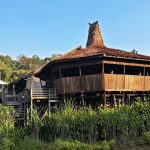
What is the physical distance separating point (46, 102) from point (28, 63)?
190ft

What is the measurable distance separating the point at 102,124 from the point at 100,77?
26.6ft

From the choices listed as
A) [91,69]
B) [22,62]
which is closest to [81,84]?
[91,69]

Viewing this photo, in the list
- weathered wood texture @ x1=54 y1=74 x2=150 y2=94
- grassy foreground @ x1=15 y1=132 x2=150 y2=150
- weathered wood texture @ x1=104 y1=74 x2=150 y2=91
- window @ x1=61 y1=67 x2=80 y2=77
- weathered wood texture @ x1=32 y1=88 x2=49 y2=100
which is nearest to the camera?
grassy foreground @ x1=15 y1=132 x2=150 y2=150

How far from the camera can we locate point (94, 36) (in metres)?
31.2

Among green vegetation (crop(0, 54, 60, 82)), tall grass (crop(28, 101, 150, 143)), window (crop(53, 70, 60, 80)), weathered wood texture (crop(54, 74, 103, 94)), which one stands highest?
green vegetation (crop(0, 54, 60, 82))

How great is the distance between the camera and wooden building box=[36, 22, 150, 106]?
81.9ft

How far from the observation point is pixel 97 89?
2497cm

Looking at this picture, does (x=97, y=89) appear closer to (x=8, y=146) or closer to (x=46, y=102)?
(x=46, y=102)

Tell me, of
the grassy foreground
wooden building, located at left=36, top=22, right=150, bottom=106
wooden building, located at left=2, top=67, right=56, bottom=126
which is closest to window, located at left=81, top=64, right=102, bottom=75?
wooden building, located at left=36, top=22, right=150, bottom=106

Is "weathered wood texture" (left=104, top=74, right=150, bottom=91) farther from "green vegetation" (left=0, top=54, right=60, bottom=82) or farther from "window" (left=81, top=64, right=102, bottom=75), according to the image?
"green vegetation" (left=0, top=54, right=60, bottom=82)

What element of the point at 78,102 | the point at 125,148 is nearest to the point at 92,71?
the point at 78,102

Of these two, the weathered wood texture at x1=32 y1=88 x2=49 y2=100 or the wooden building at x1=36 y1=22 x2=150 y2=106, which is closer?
the wooden building at x1=36 y1=22 x2=150 y2=106

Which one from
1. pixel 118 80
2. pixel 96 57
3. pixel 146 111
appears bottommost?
pixel 146 111

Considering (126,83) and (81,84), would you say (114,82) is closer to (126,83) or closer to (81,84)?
(126,83)
